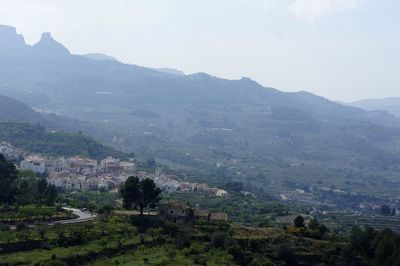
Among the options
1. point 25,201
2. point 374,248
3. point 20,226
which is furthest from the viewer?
point 25,201

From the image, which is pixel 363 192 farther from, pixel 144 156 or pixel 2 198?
pixel 2 198

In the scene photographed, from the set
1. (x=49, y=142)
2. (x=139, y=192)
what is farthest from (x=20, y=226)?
(x=49, y=142)

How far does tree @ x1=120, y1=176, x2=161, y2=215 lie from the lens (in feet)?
153

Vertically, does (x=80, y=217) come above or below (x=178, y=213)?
below

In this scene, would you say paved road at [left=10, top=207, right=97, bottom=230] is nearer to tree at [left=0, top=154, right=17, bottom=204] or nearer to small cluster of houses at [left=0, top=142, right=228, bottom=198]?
tree at [left=0, top=154, right=17, bottom=204]

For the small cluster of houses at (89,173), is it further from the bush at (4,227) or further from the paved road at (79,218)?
the bush at (4,227)

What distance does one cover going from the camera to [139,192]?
4694 centimetres

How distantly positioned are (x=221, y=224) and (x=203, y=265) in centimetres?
1040

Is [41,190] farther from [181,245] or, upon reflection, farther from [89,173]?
[89,173]

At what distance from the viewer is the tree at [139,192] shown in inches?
1838

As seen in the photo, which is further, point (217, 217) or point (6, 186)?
point (217, 217)

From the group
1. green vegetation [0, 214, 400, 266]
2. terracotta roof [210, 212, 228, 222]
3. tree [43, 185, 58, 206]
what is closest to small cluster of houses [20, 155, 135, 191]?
tree [43, 185, 58, 206]

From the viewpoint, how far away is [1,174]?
168ft

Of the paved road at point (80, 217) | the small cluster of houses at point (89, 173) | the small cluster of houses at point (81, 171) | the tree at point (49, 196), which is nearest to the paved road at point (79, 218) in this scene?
the paved road at point (80, 217)
